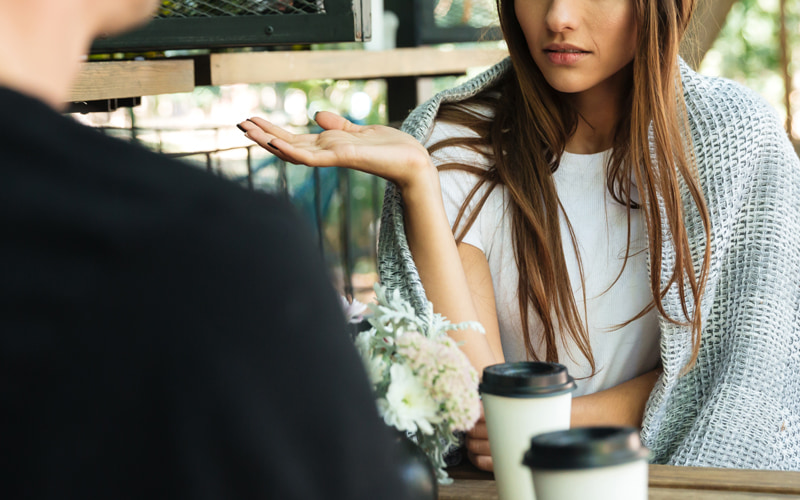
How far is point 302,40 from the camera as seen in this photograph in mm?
1374

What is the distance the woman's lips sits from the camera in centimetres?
136

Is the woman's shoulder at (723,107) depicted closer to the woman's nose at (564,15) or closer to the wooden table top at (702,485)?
the woman's nose at (564,15)

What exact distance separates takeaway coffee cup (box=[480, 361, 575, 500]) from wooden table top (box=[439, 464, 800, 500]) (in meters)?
0.17

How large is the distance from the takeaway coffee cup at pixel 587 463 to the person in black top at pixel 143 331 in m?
0.20

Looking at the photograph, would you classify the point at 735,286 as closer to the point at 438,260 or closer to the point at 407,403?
the point at 438,260

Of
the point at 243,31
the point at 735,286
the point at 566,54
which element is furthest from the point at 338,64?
the point at 735,286

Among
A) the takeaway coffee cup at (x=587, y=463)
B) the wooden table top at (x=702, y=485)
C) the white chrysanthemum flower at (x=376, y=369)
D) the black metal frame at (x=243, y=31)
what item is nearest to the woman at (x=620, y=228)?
the black metal frame at (x=243, y=31)

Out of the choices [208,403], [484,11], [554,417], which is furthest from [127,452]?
[484,11]

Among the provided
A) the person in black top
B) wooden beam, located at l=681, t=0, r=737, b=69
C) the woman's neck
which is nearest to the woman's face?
the woman's neck

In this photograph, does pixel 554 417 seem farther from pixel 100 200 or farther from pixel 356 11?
pixel 356 11

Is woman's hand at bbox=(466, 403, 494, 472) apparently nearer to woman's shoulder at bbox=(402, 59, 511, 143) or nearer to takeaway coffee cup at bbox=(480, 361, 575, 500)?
takeaway coffee cup at bbox=(480, 361, 575, 500)

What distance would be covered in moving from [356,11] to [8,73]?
3.65 feet

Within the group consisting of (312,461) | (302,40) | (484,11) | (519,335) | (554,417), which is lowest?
(519,335)

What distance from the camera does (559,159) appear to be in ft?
5.00
